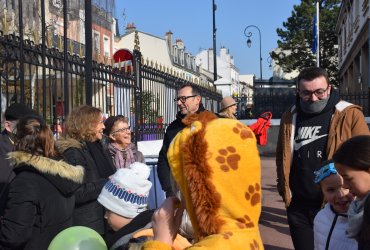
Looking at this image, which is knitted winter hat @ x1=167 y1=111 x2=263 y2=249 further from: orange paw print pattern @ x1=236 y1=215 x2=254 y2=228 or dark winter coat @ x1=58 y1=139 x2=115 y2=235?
dark winter coat @ x1=58 y1=139 x2=115 y2=235

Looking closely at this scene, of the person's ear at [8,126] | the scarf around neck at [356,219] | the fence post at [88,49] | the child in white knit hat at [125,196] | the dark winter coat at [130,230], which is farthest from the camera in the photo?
the fence post at [88,49]

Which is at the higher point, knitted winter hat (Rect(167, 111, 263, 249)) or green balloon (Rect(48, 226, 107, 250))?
knitted winter hat (Rect(167, 111, 263, 249))

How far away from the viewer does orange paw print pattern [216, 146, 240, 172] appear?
181 centimetres

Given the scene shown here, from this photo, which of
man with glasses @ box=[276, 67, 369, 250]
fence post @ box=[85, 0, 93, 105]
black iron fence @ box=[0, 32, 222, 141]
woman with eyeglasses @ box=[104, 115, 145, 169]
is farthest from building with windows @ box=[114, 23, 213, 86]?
man with glasses @ box=[276, 67, 369, 250]

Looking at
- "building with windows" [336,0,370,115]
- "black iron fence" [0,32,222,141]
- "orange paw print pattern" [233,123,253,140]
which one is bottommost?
"orange paw print pattern" [233,123,253,140]

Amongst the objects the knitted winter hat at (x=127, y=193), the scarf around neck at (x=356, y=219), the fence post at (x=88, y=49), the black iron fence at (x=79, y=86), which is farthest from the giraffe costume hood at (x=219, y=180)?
the fence post at (x=88, y=49)

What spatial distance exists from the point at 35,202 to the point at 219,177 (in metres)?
1.96

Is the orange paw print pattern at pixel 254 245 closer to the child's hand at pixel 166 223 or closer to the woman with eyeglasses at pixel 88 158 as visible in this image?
the child's hand at pixel 166 223

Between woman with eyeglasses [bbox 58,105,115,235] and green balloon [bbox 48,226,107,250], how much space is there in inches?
54.1

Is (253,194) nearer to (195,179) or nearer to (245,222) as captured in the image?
(245,222)

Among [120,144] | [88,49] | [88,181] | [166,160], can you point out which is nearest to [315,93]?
[166,160]

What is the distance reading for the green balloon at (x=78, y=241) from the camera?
239cm

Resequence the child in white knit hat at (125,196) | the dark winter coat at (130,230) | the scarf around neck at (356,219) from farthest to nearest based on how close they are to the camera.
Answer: the child in white knit hat at (125,196), the scarf around neck at (356,219), the dark winter coat at (130,230)

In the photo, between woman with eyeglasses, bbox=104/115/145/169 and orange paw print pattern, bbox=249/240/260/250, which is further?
woman with eyeglasses, bbox=104/115/145/169
